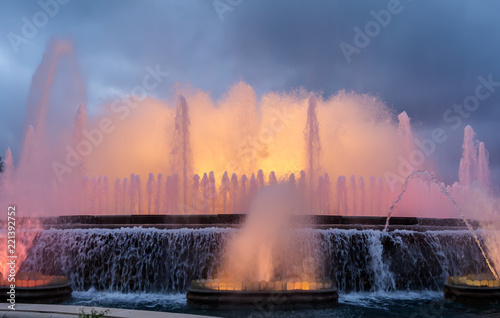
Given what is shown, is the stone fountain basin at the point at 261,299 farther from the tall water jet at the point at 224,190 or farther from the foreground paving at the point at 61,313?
the tall water jet at the point at 224,190

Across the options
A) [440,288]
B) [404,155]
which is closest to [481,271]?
[440,288]

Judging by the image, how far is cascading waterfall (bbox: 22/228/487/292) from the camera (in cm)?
1692

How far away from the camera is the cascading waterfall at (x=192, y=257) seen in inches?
666

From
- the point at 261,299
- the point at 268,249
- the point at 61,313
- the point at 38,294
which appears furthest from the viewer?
the point at 268,249

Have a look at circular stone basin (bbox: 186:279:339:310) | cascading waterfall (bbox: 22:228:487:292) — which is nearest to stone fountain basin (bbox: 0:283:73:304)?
cascading waterfall (bbox: 22:228:487:292)

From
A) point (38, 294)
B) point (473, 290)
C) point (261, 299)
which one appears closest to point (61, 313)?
point (38, 294)

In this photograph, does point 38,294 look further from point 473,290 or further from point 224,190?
point 224,190

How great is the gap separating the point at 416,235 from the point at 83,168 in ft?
91.1

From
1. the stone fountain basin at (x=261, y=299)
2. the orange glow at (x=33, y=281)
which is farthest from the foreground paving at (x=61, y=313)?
the orange glow at (x=33, y=281)

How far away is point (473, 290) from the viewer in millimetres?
14164

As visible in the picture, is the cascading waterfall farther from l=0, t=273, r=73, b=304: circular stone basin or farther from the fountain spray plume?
l=0, t=273, r=73, b=304: circular stone basin

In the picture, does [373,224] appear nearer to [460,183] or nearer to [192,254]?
[192,254]

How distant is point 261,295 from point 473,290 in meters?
6.64

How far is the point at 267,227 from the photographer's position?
1777cm
